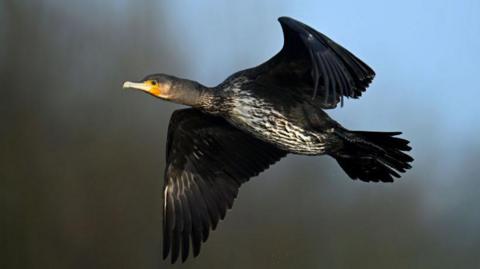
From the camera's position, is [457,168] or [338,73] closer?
[338,73]

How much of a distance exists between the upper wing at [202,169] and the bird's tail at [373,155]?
1.38 ft

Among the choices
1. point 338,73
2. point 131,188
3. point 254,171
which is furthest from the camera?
point 131,188

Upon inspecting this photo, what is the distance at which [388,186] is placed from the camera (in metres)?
6.54

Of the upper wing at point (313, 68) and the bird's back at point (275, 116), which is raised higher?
the upper wing at point (313, 68)

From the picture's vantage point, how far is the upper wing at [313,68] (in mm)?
3379

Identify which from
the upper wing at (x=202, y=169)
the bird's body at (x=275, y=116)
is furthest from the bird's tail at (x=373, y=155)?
the upper wing at (x=202, y=169)

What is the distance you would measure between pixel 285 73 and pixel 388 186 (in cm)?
285

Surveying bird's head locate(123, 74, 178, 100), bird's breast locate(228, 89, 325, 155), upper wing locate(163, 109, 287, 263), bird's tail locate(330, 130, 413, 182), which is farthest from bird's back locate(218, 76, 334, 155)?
upper wing locate(163, 109, 287, 263)

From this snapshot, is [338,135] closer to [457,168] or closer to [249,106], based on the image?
[249,106]

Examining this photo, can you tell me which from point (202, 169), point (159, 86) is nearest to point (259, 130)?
point (159, 86)

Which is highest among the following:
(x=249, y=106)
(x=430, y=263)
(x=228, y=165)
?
(x=249, y=106)

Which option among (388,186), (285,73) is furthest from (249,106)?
(388,186)

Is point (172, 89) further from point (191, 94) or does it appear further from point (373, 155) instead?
point (373, 155)

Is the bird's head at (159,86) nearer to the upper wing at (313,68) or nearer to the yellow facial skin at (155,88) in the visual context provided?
the yellow facial skin at (155,88)
